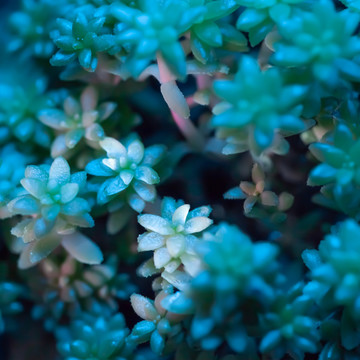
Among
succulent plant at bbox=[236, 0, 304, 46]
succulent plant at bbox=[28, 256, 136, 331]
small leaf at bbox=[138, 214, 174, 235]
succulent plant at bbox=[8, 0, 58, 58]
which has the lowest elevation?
succulent plant at bbox=[28, 256, 136, 331]

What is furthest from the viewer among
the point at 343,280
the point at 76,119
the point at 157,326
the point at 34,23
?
the point at 34,23

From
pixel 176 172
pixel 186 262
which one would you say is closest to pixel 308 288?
pixel 186 262

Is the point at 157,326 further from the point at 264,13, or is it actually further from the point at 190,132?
the point at 264,13

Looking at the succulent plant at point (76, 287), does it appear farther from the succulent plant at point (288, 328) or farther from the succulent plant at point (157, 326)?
the succulent plant at point (288, 328)

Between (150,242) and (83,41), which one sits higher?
(83,41)

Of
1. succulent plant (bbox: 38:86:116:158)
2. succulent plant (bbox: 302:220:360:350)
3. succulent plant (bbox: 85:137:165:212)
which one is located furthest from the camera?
succulent plant (bbox: 38:86:116:158)

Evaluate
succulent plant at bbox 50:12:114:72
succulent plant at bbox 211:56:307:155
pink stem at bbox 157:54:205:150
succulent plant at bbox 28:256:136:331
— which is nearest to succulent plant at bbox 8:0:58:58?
succulent plant at bbox 50:12:114:72

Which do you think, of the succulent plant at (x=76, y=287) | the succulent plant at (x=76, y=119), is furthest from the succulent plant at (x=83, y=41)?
the succulent plant at (x=76, y=287)

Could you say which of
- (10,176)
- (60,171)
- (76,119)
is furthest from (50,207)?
(76,119)

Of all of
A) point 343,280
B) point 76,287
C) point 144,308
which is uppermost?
point 343,280

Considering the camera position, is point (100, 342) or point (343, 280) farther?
point (100, 342)

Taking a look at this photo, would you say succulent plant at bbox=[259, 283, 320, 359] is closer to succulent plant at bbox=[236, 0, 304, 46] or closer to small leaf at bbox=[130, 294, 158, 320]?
small leaf at bbox=[130, 294, 158, 320]

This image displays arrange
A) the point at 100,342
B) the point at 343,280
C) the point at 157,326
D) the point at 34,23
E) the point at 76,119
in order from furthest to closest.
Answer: the point at 34,23, the point at 76,119, the point at 100,342, the point at 157,326, the point at 343,280
